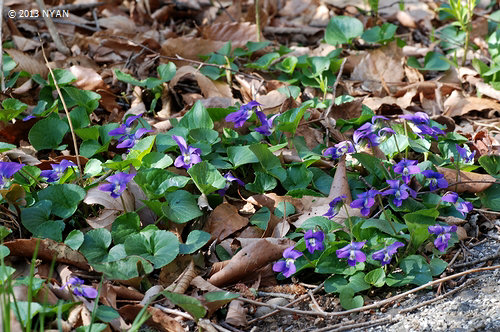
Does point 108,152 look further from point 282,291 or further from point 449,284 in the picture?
→ point 449,284

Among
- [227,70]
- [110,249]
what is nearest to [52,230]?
[110,249]

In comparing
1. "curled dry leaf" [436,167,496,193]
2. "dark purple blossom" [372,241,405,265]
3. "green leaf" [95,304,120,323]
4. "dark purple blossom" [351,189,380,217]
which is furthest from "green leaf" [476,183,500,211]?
"green leaf" [95,304,120,323]

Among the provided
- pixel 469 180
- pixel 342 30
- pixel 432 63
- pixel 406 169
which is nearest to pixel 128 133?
pixel 406 169

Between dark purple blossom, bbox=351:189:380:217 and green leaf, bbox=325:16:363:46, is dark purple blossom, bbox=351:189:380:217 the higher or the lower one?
the lower one

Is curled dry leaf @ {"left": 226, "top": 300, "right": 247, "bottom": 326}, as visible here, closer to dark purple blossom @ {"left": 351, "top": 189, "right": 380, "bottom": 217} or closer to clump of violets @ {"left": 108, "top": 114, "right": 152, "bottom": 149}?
dark purple blossom @ {"left": 351, "top": 189, "right": 380, "bottom": 217}
